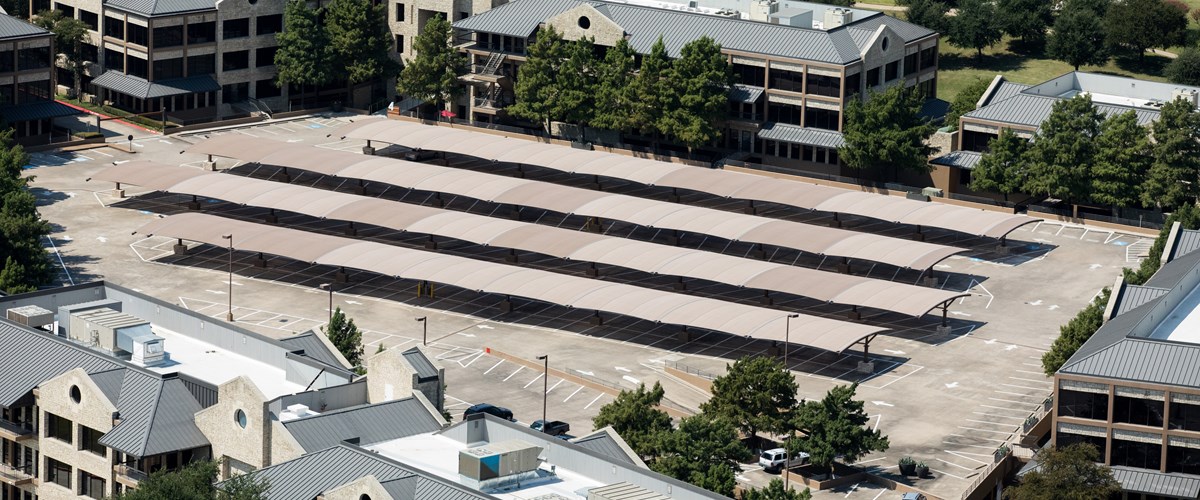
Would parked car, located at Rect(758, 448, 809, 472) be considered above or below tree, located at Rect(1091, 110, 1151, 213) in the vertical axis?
below

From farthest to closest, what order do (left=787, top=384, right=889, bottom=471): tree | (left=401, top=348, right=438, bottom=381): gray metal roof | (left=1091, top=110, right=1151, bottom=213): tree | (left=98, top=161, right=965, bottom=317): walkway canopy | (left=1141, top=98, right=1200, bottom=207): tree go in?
(left=1091, top=110, right=1151, bottom=213): tree
(left=1141, top=98, right=1200, bottom=207): tree
(left=98, top=161, right=965, bottom=317): walkway canopy
(left=787, top=384, right=889, bottom=471): tree
(left=401, top=348, right=438, bottom=381): gray metal roof

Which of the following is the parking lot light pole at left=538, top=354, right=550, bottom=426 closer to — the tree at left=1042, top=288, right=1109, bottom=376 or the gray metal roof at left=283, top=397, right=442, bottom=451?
the gray metal roof at left=283, top=397, right=442, bottom=451

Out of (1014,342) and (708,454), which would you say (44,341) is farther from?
(1014,342)

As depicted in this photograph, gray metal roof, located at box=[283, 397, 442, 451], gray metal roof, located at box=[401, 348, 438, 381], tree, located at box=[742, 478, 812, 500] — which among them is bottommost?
tree, located at box=[742, 478, 812, 500]

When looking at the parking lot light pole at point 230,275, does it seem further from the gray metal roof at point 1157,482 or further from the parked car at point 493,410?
the gray metal roof at point 1157,482

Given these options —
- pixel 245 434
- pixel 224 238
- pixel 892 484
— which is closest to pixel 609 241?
pixel 224 238

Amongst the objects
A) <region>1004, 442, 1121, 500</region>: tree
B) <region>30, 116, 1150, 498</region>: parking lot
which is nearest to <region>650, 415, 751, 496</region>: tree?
<region>30, 116, 1150, 498</region>: parking lot
